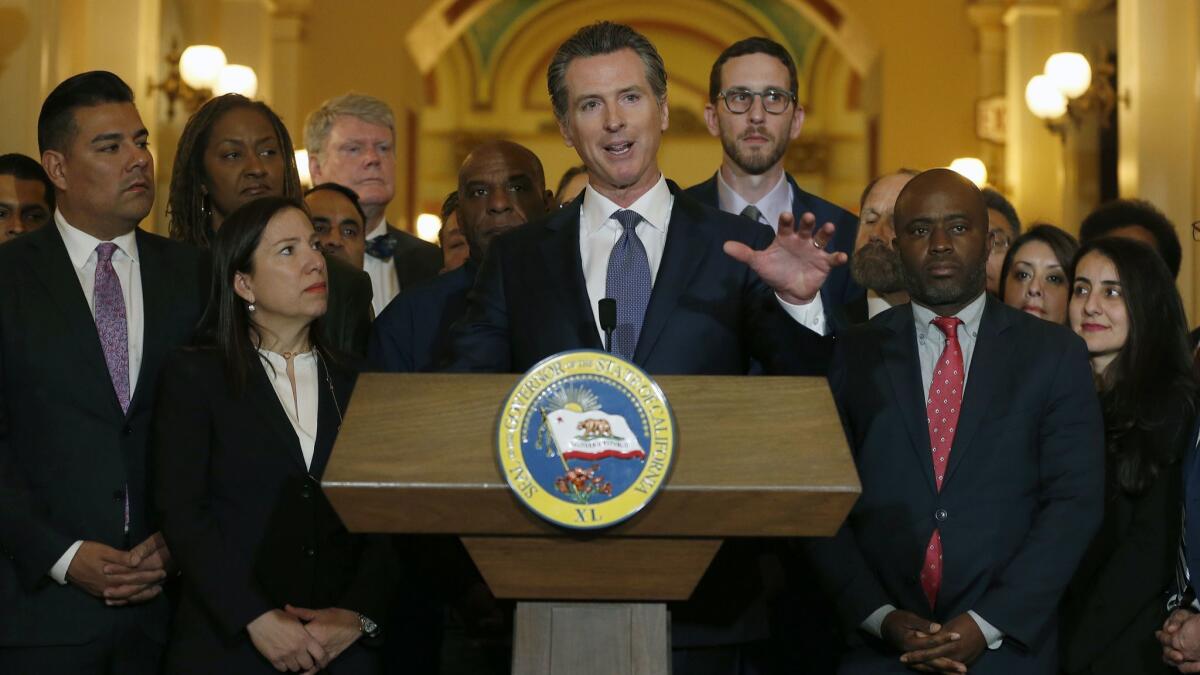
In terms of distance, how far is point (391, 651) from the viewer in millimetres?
4102

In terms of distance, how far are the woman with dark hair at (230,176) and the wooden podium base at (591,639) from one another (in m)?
1.78

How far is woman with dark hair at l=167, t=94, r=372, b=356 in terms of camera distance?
4.18 meters

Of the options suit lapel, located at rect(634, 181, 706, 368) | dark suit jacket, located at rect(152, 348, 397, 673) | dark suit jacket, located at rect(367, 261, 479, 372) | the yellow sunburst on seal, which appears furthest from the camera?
dark suit jacket, located at rect(367, 261, 479, 372)

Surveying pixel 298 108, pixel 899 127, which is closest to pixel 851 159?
pixel 899 127

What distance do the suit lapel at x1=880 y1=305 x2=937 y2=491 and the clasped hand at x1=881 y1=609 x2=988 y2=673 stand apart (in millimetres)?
290

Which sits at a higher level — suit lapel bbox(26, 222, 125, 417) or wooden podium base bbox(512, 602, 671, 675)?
suit lapel bbox(26, 222, 125, 417)

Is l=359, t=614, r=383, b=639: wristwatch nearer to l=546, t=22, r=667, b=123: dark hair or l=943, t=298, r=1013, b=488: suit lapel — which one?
l=546, t=22, r=667, b=123: dark hair

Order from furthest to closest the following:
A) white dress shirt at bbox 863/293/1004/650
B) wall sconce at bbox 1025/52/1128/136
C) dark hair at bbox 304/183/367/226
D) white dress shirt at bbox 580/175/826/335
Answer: wall sconce at bbox 1025/52/1128/136, dark hair at bbox 304/183/367/226, white dress shirt at bbox 863/293/1004/650, white dress shirt at bbox 580/175/826/335

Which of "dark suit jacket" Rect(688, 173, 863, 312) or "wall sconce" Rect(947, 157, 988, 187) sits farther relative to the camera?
"wall sconce" Rect(947, 157, 988, 187)

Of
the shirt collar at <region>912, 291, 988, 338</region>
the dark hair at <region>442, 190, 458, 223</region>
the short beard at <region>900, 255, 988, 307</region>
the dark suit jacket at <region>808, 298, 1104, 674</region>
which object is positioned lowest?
the dark suit jacket at <region>808, 298, 1104, 674</region>

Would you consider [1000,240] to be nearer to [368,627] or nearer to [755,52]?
[755,52]

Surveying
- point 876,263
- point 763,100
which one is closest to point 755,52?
point 763,100

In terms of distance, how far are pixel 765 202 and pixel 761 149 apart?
136 millimetres

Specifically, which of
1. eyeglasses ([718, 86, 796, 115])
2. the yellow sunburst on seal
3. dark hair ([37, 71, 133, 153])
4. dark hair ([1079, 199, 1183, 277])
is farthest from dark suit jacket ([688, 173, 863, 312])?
the yellow sunburst on seal
